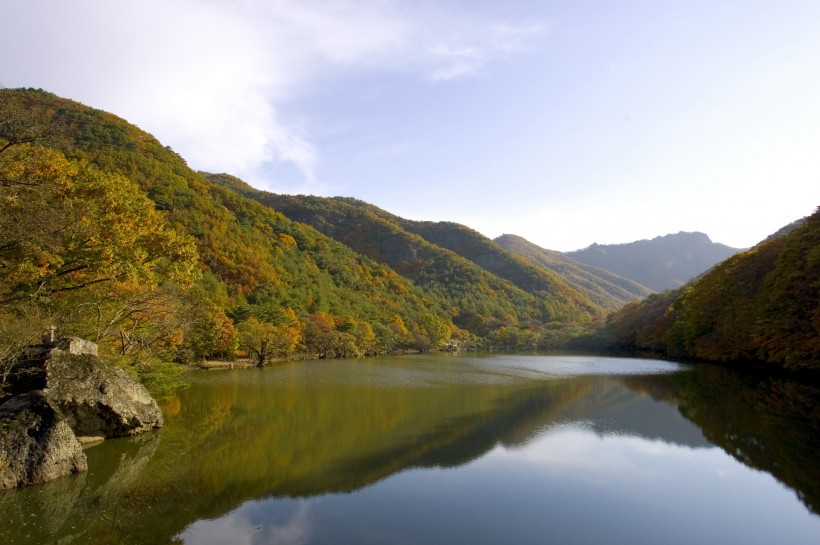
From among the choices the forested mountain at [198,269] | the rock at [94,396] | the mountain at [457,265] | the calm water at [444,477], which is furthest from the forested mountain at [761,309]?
the mountain at [457,265]

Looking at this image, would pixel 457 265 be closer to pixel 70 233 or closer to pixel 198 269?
pixel 198 269

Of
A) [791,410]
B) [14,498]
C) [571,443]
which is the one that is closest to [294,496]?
[14,498]

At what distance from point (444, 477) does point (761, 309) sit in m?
33.4

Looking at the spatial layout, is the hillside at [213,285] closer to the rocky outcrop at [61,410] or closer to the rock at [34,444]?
the rocky outcrop at [61,410]

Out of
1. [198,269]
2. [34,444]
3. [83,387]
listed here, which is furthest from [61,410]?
[198,269]

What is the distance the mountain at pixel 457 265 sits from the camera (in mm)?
129625

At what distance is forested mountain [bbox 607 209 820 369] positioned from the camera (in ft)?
101

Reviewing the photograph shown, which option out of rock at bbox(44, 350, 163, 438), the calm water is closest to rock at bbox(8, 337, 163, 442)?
rock at bbox(44, 350, 163, 438)

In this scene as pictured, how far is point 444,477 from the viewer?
1238cm

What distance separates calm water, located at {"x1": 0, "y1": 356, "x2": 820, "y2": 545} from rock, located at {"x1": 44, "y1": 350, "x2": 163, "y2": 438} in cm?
62

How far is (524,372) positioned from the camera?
1628 inches

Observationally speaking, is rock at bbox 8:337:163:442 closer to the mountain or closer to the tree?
the tree

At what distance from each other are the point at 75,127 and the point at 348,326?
152 feet

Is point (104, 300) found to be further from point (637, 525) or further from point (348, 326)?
point (348, 326)
